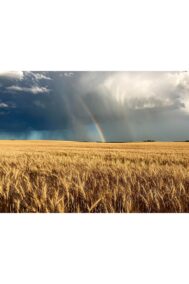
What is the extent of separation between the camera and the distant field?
3.89 meters

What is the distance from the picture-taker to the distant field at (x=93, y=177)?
3.89 m

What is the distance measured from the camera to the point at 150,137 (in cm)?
447

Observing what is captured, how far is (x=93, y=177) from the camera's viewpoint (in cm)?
423
